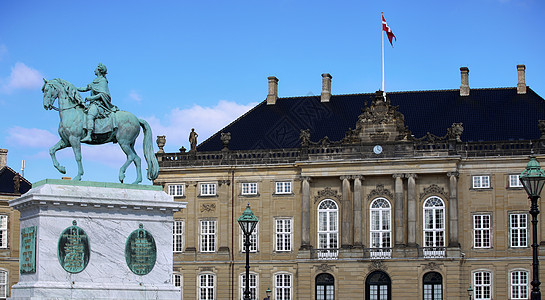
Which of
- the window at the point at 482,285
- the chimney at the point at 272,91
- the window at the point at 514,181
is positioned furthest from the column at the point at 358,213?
the chimney at the point at 272,91

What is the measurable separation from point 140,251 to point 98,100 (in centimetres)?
412

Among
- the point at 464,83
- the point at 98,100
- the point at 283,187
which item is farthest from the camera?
the point at 464,83

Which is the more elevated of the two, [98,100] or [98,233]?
[98,100]

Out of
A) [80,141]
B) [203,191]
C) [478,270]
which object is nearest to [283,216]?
[203,191]

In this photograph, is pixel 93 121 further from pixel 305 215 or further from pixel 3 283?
pixel 3 283

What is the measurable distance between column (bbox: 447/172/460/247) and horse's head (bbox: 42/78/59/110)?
39767 millimetres

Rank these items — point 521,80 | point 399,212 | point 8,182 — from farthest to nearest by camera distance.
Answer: point 8,182
point 521,80
point 399,212

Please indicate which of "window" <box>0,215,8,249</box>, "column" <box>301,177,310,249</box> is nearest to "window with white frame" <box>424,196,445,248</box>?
"column" <box>301,177,310,249</box>

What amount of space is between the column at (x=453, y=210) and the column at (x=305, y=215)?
886 centimetres

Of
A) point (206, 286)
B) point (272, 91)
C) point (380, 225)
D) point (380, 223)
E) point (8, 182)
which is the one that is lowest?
point (206, 286)

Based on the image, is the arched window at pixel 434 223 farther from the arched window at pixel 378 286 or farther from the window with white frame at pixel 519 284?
the window with white frame at pixel 519 284

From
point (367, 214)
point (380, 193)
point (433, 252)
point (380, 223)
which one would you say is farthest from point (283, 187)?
point (433, 252)

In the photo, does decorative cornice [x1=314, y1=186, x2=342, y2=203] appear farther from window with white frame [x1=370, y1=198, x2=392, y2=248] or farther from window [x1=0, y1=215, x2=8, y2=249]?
window [x1=0, y1=215, x2=8, y2=249]

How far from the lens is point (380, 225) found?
65.2 metres
